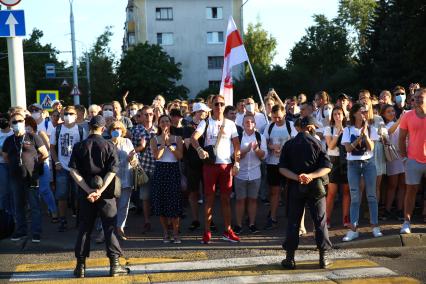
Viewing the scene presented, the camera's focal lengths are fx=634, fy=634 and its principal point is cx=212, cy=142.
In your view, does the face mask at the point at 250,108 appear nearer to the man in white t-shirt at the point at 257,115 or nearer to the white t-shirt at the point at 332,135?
the man in white t-shirt at the point at 257,115

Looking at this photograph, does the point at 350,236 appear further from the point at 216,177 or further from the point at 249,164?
the point at 216,177

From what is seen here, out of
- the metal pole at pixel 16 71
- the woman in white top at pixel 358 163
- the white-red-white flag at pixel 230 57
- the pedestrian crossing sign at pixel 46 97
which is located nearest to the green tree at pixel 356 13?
the pedestrian crossing sign at pixel 46 97

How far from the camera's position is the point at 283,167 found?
822 centimetres

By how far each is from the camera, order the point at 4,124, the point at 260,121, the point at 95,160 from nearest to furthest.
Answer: the point at 95,160, the point at 4,124, the point at 260,121

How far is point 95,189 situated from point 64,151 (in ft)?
11.5

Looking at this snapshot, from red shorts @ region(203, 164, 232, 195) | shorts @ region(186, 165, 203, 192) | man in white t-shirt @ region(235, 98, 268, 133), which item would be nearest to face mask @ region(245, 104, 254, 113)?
man in white t-shirt @ region(235, 98, 268, 133)

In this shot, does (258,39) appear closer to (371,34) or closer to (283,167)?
(371,34)

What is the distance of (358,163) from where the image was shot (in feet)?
31.6

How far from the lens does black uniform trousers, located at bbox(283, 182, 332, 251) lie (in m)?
7.95

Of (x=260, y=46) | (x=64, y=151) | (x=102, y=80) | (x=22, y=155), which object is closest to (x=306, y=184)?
(x=22, y=155)

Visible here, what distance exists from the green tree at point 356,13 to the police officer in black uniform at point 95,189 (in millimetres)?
75216

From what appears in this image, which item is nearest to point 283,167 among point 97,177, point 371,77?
point 97,177

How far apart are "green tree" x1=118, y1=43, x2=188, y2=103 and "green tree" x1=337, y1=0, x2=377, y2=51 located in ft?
103

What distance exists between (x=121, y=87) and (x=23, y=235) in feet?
160
